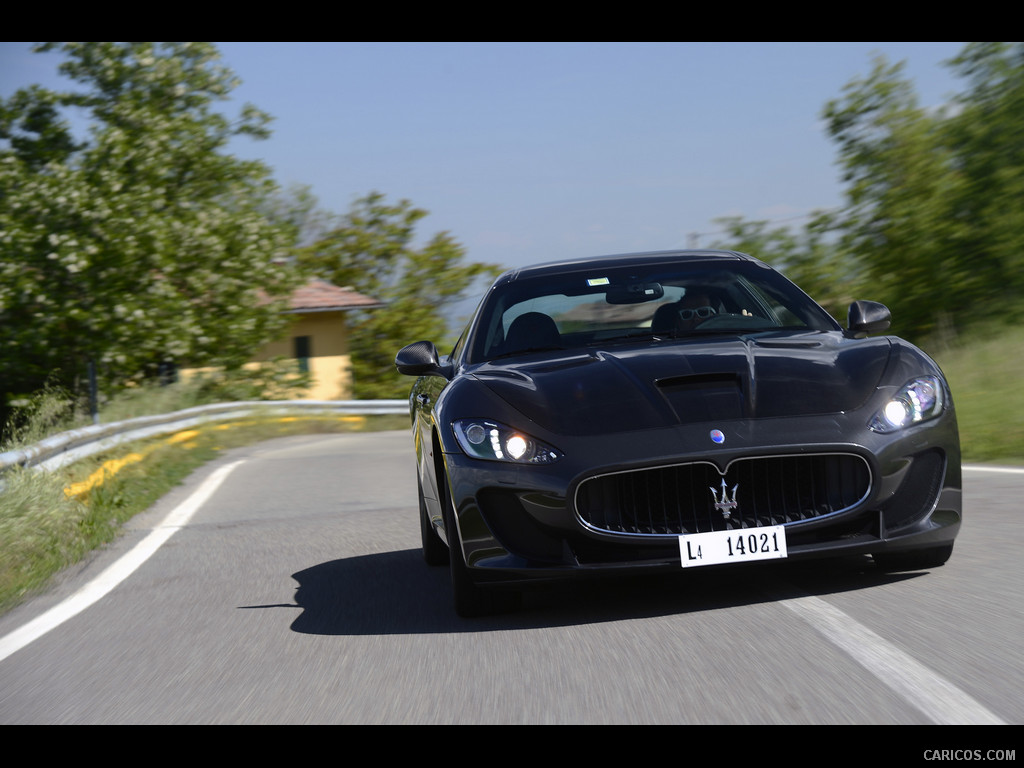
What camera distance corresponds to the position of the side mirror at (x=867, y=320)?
5.62 m

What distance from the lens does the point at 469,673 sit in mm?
4145

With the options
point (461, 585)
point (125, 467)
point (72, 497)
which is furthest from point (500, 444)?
point (125, 467)

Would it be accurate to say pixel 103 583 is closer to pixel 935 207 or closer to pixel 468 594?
pixel 468 594

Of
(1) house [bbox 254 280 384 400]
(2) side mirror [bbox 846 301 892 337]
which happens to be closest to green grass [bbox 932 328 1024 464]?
(2) side mirror [bbox 846 301 892 337]

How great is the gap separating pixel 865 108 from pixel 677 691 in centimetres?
2419

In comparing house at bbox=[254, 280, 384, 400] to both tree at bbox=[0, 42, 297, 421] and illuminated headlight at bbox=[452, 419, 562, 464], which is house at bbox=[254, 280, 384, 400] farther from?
illuminated headlight at bbox=[452, 419, 562, 464]

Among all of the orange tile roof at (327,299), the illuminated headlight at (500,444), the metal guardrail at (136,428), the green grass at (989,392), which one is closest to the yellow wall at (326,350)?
the orange tile roof at (327,299)

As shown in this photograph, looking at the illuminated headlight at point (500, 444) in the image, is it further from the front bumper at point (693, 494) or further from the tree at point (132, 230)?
the tree at point (132, 230)

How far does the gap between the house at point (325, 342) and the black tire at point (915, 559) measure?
41426 millimetres

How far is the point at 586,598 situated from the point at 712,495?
0.96 m

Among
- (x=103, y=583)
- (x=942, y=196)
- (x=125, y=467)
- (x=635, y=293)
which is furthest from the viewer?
(x=942, y=196)

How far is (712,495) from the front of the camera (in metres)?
Answer: 4.55

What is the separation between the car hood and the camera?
4.64m
